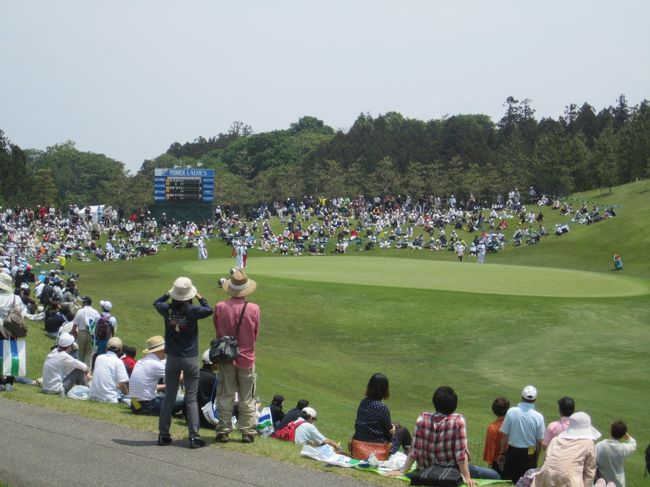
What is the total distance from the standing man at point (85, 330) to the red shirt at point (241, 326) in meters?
9.02

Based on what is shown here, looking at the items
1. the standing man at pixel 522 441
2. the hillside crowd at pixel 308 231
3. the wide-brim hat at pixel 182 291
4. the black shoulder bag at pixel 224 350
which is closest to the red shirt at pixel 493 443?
the standing man at pixel 522 441

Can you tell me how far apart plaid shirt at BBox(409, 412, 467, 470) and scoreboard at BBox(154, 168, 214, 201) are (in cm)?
A: 6652

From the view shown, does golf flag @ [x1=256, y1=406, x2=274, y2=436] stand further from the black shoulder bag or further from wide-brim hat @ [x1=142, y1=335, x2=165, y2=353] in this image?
the black shoulder bag

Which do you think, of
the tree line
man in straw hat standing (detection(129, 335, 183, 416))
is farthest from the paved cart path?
the tree line

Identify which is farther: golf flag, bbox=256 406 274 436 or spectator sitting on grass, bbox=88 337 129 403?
spectator sitting on grass, bbox=88 337 129 403

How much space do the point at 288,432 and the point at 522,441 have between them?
11.7 feet

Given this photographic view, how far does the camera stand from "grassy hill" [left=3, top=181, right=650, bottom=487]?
2005cm

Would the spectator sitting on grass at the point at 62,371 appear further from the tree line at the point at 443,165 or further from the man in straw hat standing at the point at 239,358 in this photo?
the tree line at the point at 443,165

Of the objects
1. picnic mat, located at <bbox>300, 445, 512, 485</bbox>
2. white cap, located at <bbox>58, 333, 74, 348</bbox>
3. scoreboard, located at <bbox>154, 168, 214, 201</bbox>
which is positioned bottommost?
picnic mat, located at <bbox>300, 445, 512, 485</bbox>

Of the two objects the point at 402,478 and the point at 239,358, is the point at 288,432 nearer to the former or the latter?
the point at 239,358

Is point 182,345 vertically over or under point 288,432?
over

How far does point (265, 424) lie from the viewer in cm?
1323

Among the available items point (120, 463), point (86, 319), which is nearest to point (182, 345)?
point (120, 463)

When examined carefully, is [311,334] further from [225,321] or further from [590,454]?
[590,454]
